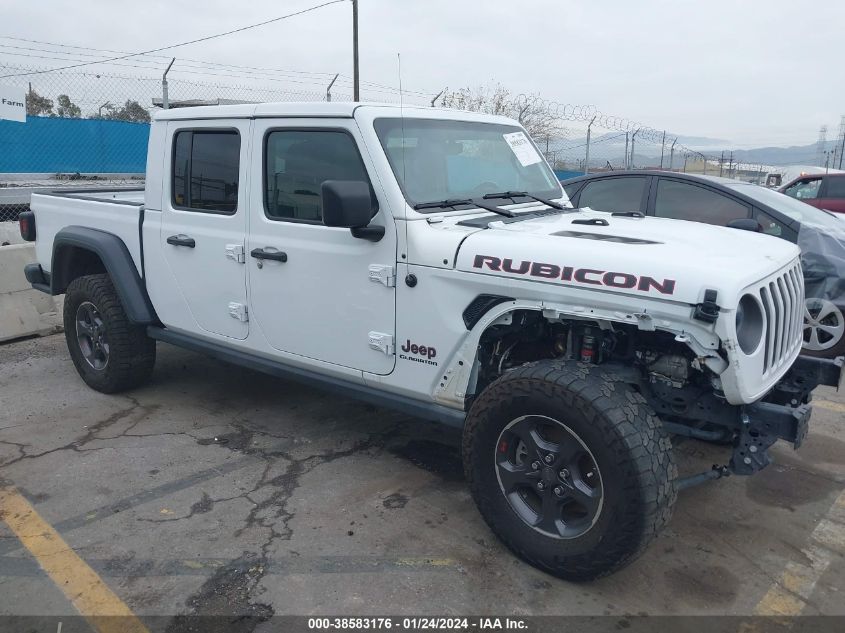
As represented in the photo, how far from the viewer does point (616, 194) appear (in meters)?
6.49

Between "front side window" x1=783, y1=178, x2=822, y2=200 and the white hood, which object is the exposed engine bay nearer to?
the white hood

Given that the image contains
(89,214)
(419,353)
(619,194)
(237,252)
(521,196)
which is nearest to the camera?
(419,353)

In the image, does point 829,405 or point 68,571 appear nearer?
point 68,571

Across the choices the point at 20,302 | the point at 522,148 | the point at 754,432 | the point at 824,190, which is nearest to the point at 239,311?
the point at 522,148

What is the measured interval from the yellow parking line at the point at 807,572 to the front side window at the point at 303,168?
2653 millimetres

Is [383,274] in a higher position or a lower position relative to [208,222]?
lower

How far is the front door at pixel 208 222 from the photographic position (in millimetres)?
4098

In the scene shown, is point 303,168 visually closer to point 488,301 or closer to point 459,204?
point 459,204

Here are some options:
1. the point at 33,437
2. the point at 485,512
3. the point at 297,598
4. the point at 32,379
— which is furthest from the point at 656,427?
the point at 32,379

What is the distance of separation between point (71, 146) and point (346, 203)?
13.2m

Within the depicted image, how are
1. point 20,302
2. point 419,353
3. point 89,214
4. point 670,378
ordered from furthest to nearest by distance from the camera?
1. point 20,302
2. point 89,214
3. point 419,353
4. point 670,378

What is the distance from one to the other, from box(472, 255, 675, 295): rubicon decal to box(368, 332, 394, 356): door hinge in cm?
66

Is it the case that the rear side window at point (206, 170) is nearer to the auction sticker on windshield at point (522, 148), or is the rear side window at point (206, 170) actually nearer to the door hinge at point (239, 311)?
the door hinge at point (239, 311)

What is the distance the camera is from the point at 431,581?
9.88 ft
